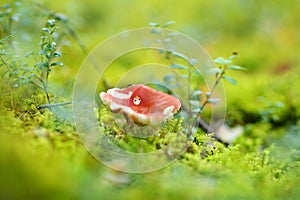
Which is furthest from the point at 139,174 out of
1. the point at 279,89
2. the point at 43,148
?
the point at 279,89

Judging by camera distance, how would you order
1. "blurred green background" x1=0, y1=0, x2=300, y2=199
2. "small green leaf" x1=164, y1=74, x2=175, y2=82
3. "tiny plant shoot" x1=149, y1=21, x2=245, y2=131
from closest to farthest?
1. "blurred green background" x1=0, y1=0, x2=300, y2=199
2. "tiny plant shoot" x1=149, y1=21, x2=245, y2=131
3. "small green leaf" x1=164, y1=74, x2=175, y2=82

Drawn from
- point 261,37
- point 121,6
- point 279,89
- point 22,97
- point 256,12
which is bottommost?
point 22,97

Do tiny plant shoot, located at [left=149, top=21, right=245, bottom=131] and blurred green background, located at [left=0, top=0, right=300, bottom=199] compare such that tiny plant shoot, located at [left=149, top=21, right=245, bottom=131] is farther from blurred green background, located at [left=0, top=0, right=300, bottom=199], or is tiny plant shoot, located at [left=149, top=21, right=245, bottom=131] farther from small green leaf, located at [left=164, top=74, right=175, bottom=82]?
blurred green background, located at [left=0, top=0, right=300, bottom=199]

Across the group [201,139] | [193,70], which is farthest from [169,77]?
[201,139]

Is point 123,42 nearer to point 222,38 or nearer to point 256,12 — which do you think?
point 222,38

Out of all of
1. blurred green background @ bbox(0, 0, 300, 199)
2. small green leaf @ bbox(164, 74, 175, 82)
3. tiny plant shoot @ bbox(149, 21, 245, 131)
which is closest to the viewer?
blurred green background @ bbox(0, 0, 300, 199)

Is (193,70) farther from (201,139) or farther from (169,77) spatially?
(201,139)

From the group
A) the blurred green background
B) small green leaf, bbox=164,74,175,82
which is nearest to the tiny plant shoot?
small green leaf, bbox=164,74,175,82

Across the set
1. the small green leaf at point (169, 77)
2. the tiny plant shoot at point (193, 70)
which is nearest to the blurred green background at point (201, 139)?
the tiny plant shoot at point (193, 70)
